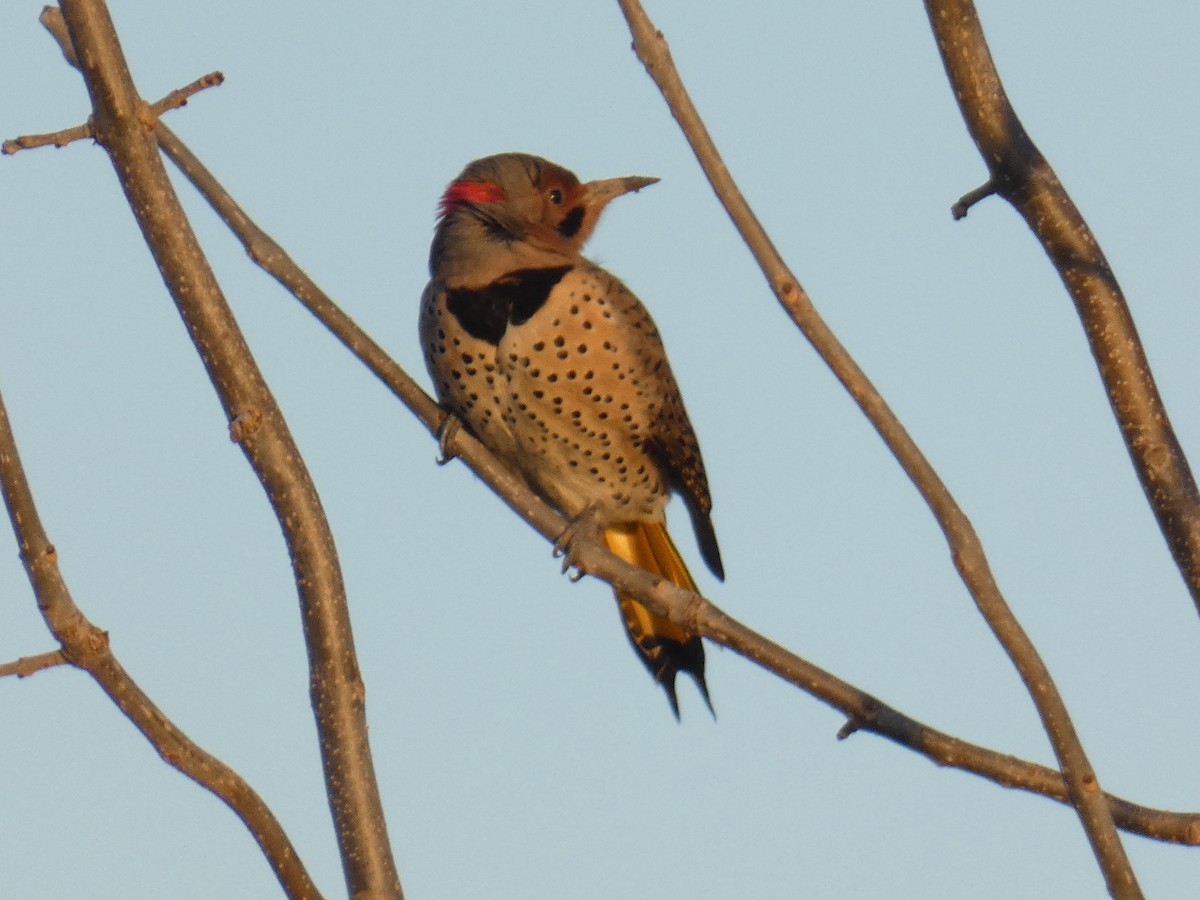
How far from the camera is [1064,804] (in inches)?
104

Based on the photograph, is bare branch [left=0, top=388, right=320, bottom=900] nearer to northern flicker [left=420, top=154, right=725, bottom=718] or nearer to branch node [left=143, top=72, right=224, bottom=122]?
branch node [left=143, top=72, right=224, bottom=122]

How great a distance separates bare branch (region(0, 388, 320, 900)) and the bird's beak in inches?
127

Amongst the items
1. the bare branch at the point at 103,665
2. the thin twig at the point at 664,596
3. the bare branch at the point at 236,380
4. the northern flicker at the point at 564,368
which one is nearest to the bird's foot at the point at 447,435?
the thin twig at the point at 664,596

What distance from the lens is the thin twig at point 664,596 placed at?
262 cm

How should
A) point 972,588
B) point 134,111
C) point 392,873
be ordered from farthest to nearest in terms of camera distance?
point 134,111, point 392,873, point 972,588

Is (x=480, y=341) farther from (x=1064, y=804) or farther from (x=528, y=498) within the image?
(x=1064, y=804)

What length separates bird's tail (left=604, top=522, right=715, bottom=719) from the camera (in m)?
5.30

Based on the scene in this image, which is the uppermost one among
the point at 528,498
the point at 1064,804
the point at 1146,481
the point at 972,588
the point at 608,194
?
the point at 608,194

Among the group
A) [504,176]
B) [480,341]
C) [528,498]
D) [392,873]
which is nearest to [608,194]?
[504,176]

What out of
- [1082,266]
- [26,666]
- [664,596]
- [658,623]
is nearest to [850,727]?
[664,596]

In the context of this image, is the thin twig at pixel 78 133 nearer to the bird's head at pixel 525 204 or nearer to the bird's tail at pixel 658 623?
the bird's head at pixel 525 204

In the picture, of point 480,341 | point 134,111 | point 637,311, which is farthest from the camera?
point 637,311

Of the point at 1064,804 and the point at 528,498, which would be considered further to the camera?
the point at 528,498

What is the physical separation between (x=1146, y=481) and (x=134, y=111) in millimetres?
1646
